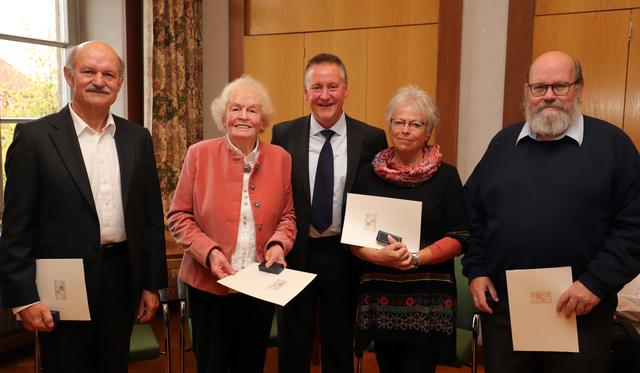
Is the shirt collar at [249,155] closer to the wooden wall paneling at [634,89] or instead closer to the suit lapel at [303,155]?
the suit lapel at [303,155]

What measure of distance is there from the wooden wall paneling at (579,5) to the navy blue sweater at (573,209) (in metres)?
1.73

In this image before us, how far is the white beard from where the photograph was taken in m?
1.79

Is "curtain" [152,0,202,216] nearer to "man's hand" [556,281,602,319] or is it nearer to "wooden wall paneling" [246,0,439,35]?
"wooden wall paneling" [246,0,439,35]

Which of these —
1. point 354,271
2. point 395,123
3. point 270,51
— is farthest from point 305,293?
point 270,51

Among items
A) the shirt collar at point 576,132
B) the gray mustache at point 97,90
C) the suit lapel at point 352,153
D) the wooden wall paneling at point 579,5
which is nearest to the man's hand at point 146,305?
the gray mustache at point 97,90

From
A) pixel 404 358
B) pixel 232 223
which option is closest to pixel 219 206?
pixel 232 223

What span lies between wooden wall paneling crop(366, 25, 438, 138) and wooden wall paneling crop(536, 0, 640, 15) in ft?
2.30

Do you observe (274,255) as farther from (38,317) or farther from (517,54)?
(517,54)

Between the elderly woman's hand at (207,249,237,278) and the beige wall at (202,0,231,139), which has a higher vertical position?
the beige wall at (202,0,231,139)

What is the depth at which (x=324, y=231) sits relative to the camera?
2244mm

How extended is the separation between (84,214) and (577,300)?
1737 millimetres

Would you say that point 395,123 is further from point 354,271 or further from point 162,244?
point 162,244

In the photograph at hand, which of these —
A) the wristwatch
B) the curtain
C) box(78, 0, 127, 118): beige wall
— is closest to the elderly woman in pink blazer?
the wristwatch

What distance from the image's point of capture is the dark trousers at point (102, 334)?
1.82 metres
